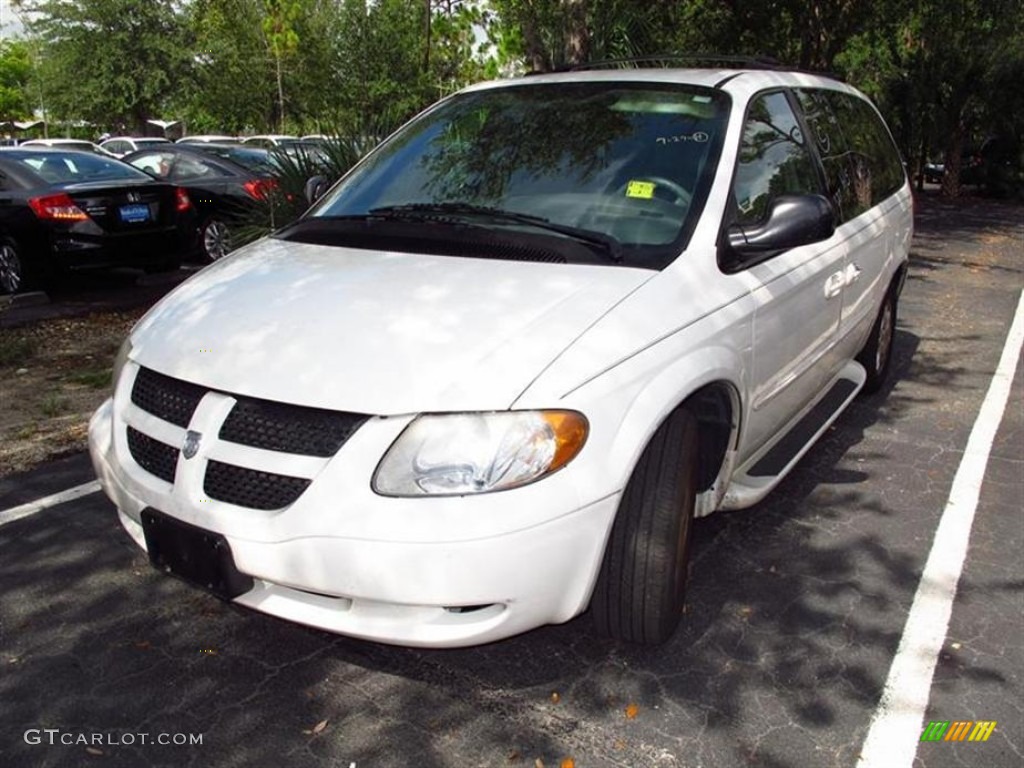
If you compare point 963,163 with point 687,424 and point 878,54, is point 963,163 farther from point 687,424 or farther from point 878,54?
point 687,424

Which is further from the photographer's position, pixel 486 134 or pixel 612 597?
pixel 486 134

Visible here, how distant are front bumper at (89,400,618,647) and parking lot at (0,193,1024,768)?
0.39 meters

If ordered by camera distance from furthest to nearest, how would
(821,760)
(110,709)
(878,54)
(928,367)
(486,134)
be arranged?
(878,54) → (928,367) → (486,134) → (110,709) → (821,760)

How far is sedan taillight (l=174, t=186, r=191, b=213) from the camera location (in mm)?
9273

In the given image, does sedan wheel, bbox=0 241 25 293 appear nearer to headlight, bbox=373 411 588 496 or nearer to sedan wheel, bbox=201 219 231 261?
sedan wheel, bbox=201 219 231 261

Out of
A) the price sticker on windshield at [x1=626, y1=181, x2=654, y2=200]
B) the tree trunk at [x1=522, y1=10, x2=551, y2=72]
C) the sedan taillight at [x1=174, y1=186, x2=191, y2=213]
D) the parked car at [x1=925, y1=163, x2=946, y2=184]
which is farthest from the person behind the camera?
the parked car at [x1=925, y1=163, x2=946, y2=184]

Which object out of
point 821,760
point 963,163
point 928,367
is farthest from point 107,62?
point 821,760

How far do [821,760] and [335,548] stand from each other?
1.45 meters

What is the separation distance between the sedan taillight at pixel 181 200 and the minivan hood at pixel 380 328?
6.69 meters

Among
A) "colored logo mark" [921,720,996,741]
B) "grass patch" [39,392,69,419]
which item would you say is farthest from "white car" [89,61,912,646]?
"grass patch" [39,392,69,419]

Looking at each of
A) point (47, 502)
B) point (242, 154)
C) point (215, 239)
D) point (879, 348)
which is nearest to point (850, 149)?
point (879, 348)

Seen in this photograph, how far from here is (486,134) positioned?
3.73 m

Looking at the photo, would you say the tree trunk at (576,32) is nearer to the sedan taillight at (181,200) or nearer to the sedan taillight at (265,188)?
the sedan taillight at (265,188)

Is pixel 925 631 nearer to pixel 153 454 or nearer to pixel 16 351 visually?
pixel 153 454
